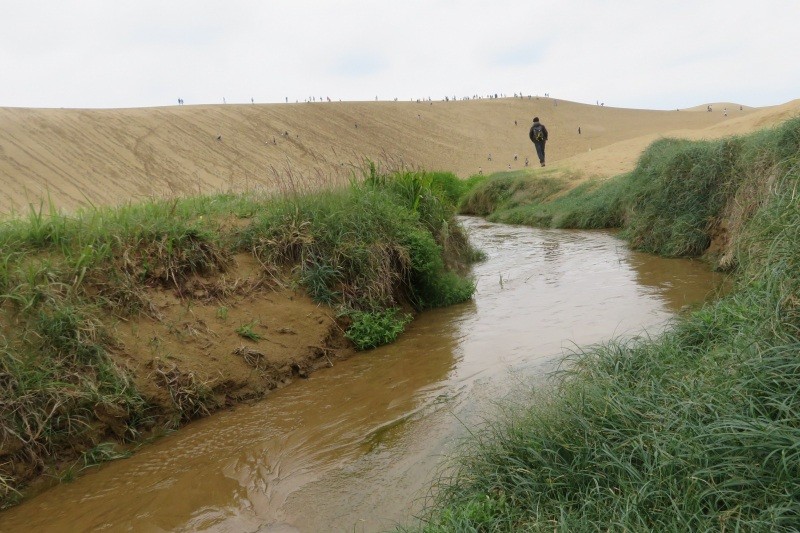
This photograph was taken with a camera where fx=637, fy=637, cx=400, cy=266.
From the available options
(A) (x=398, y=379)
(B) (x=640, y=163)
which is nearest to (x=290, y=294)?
(A) (x=398, y=379)

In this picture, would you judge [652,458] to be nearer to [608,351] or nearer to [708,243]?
[608,351]

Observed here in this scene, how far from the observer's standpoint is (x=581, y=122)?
44719mm

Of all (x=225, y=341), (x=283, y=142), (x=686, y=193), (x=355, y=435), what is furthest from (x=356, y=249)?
(x=283, y=142)

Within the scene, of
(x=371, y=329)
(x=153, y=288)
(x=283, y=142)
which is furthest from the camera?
(x=283, y=142)

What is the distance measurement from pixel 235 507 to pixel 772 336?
106 inches

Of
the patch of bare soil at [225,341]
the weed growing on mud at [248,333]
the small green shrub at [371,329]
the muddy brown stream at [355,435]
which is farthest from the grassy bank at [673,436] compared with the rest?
the weed growing on mud at [248,333]

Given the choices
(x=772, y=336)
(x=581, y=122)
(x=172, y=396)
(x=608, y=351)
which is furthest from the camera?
(x=581, y=122)

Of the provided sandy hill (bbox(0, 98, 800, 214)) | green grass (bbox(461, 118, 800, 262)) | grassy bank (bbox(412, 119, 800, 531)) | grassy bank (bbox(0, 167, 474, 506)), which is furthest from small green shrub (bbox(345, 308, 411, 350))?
green grass (bbox(461, 118, 800, 262))

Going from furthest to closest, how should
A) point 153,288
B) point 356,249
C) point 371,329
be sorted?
point 356,249 → point 371,329 → point 153,288

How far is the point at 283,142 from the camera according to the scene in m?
30.0

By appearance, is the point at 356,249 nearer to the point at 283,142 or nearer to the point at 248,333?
the point at 248,333

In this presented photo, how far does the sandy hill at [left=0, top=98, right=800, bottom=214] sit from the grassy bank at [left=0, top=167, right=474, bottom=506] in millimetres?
890

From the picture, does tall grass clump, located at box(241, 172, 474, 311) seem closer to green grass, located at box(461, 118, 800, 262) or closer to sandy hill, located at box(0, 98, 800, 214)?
sandy hill, located at box(0, 98, 800, 214)

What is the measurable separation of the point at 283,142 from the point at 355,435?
1077 inches
